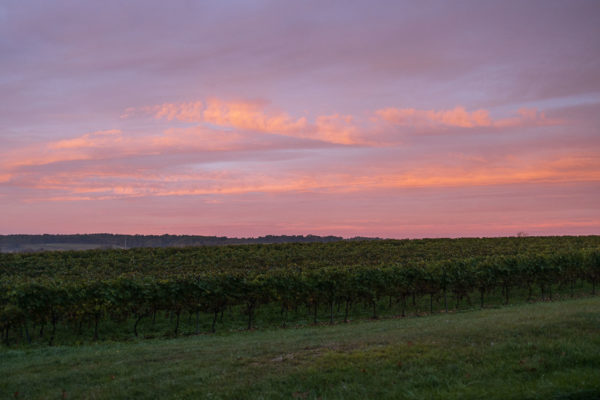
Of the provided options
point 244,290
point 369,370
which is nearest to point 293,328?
point 244,290

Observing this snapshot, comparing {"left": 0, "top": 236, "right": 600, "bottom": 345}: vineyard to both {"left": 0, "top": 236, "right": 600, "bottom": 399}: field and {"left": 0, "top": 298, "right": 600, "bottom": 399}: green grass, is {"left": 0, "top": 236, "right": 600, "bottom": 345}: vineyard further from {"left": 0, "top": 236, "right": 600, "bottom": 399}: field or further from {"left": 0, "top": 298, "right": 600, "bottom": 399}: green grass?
{"left": 0, "top": 298, "right": 600, "bottom": 399}: green grass

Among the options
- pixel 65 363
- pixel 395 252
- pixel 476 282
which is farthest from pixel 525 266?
pixel 65 363

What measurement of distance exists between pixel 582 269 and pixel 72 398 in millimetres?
38805

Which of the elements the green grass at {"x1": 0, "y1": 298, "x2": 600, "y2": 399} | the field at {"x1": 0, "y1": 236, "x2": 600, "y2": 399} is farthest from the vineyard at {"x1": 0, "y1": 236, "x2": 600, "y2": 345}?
the green grass at {"x1": 0, "y1": 298, "x2": 600, "y2": 399}

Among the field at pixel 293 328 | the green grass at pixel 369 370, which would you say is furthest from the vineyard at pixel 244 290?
the green grass at pixel 369 370

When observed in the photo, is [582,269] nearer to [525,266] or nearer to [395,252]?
[525,266]

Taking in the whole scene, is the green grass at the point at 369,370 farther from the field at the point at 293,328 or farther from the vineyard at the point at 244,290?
the vineyard at the point at 244,290

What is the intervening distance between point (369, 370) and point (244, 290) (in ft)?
54.9

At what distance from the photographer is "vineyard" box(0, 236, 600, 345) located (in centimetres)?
2339

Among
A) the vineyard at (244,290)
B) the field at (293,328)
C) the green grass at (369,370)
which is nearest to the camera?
the green grass at (369,370)

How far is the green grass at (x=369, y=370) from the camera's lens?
29.8 ft

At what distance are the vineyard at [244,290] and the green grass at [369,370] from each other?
968cm

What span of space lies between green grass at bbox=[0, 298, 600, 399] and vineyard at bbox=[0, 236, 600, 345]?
968cm

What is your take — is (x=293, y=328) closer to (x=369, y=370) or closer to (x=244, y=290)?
(x=244, y=290)
